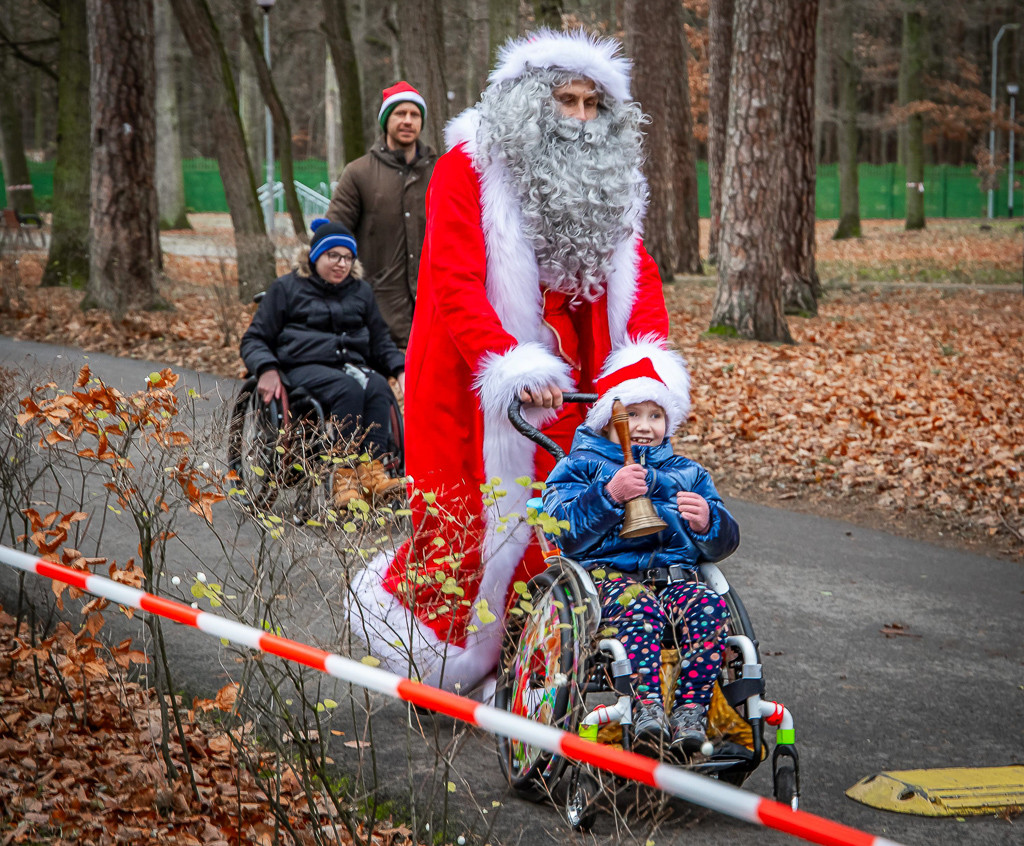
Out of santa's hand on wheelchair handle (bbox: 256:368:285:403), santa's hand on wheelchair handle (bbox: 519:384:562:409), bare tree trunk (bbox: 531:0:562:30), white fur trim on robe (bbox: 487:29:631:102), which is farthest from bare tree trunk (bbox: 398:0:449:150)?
santa's hand on wheelchair handle (bbox: 519:384:562:409)

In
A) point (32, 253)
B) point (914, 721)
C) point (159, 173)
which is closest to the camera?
point (914, 721)

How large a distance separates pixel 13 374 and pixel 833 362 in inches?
343

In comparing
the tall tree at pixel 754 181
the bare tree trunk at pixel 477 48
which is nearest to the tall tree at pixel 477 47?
the bare tree trunk at pixel 477 48

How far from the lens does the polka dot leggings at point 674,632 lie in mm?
3230

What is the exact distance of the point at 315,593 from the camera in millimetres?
3510

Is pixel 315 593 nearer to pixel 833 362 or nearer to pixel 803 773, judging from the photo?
pixel 803 773

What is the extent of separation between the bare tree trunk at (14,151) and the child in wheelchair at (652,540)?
29.8 meters

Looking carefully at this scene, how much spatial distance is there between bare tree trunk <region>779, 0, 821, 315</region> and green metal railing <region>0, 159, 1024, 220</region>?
36.7m

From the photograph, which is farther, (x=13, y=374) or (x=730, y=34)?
(x=730, y=34)

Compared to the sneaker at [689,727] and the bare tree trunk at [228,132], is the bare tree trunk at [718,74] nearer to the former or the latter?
the bare tree trunk at [228,132]

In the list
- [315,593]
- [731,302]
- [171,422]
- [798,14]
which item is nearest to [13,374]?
[171,422]

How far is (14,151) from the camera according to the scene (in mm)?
32188

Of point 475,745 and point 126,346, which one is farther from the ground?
point 126,346

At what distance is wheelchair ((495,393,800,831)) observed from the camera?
3.08m
